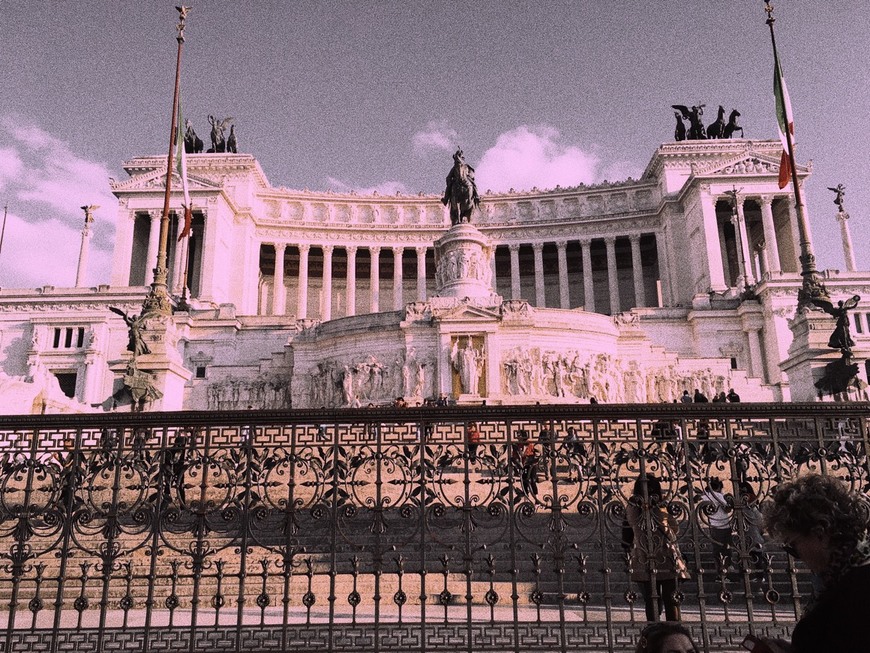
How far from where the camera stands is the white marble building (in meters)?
32.0

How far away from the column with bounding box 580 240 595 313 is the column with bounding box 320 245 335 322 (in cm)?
2400

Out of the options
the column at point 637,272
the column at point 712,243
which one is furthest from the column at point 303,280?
the column at point 712,243

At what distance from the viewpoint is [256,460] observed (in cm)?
771

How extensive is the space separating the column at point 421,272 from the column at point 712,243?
24.2m

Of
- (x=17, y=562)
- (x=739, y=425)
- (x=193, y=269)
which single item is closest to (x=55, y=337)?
(x=193, y=269)

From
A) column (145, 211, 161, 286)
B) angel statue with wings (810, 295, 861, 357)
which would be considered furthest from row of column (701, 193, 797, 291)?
column (145, 211, 161, 286)

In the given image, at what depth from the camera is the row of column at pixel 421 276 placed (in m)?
65.8

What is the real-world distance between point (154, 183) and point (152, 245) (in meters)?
6.08

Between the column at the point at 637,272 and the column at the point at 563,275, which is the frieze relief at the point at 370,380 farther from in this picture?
the column at the point at 637,272

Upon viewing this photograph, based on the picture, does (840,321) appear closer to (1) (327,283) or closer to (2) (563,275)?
(2) (563,275)

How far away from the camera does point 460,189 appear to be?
120ft

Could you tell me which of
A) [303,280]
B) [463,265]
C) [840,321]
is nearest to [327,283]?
[303,280]

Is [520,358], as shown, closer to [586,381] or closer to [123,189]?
[586,381]

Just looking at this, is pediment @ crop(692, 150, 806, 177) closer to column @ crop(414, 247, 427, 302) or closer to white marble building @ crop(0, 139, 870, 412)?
white marble building @ crop(0, 139, 870, 412)
